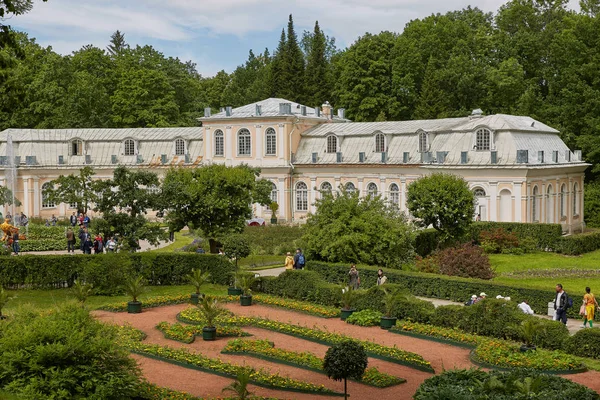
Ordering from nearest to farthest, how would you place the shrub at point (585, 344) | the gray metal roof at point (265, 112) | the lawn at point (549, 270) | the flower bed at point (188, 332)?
1. the shrub at point (585, 344)
2. the flower bed at point (188, 332)
3. the lawn at point (549, 270)
4. the gray metal roof at point (265, 112)

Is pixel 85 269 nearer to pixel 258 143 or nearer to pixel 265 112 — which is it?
pixel 258 143

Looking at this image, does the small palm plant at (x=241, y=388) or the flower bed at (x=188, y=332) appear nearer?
the small palm plant at (x=241, y=388)

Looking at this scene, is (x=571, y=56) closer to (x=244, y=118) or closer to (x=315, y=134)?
(x=315, y=134)

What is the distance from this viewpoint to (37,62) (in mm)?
66062

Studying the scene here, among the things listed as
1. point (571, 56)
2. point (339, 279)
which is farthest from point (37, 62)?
point (339, 279)

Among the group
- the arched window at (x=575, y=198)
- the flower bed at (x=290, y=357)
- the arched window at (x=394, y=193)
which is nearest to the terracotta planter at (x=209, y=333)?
the flower bed at (x=290, y=357)

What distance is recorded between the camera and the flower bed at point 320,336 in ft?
62.7

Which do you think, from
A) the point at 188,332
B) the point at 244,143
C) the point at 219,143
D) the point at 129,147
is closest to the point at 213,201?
the point at 188,332

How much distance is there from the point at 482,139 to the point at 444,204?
30.8 feet

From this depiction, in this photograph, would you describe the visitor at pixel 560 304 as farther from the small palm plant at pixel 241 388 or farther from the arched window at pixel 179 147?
the arched window at pixel 179 147

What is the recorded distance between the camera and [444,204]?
1438 inches

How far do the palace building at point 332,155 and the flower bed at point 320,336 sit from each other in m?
20.4

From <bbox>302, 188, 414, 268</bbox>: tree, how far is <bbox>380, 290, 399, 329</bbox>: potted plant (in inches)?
217

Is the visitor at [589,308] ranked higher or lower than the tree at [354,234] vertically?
lower
